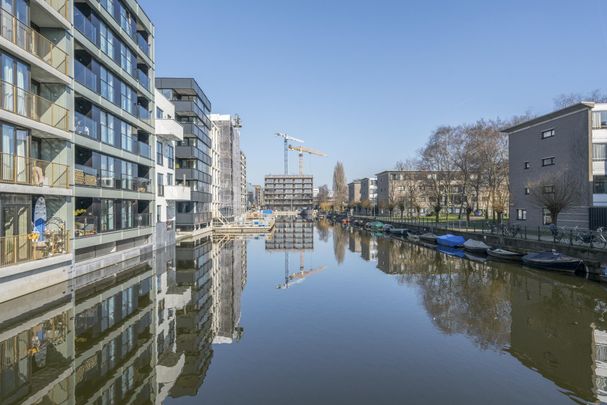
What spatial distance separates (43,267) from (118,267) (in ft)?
24.6

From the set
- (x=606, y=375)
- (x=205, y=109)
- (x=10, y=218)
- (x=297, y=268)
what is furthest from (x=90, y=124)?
(x=205, y=109)

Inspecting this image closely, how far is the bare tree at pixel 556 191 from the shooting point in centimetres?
3206

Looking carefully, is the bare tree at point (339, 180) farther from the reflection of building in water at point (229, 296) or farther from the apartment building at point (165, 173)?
the reflection of building in water at point (229, 296)

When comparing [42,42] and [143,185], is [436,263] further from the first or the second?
[42,42]

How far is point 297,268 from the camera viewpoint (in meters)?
28.5

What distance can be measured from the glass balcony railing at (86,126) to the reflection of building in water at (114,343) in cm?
827

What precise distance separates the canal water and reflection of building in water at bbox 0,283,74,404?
0.15 feet

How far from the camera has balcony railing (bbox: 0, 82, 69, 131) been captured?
15.6m

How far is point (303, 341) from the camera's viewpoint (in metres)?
12.9

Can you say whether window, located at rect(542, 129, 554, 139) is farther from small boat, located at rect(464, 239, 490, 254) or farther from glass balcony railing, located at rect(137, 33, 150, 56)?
glass balcony railing, located at rect(137, 33, 150, 56)

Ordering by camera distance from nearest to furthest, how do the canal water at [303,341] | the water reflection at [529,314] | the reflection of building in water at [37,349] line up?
the reflection of building in water at [37,349] < the canal water at [303,341] < the water reflection at [529,314]

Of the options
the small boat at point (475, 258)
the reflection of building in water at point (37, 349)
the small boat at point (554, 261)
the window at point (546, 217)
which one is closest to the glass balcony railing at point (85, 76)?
the reflection of building in water at point (37, 349)

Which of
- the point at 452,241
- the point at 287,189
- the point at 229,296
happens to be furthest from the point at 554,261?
the point at 287,189

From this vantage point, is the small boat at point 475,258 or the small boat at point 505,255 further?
the small boat at point 475,258
